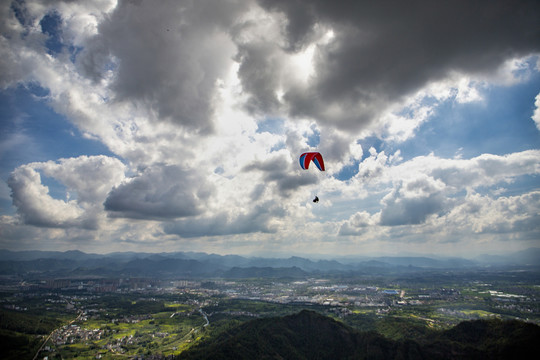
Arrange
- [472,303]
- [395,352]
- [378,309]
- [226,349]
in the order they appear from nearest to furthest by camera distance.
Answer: [395,352] < [226,349] < [378,309] < [472,303]

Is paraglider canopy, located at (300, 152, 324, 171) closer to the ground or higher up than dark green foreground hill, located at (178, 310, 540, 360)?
higher up

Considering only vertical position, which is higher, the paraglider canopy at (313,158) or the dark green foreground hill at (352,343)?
the paraglider canopy at (313,158)

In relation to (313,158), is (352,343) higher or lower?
lower

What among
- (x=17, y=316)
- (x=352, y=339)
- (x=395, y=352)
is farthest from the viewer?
(x=17, y=316)

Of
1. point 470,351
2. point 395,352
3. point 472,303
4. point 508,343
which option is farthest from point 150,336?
point 472,303

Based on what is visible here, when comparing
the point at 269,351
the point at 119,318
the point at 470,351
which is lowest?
the point at 119,318

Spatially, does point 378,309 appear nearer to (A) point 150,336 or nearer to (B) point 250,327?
(B) point 250,327

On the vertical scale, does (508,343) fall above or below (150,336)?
above

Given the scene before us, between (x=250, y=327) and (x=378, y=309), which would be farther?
(x=378, y=309)
